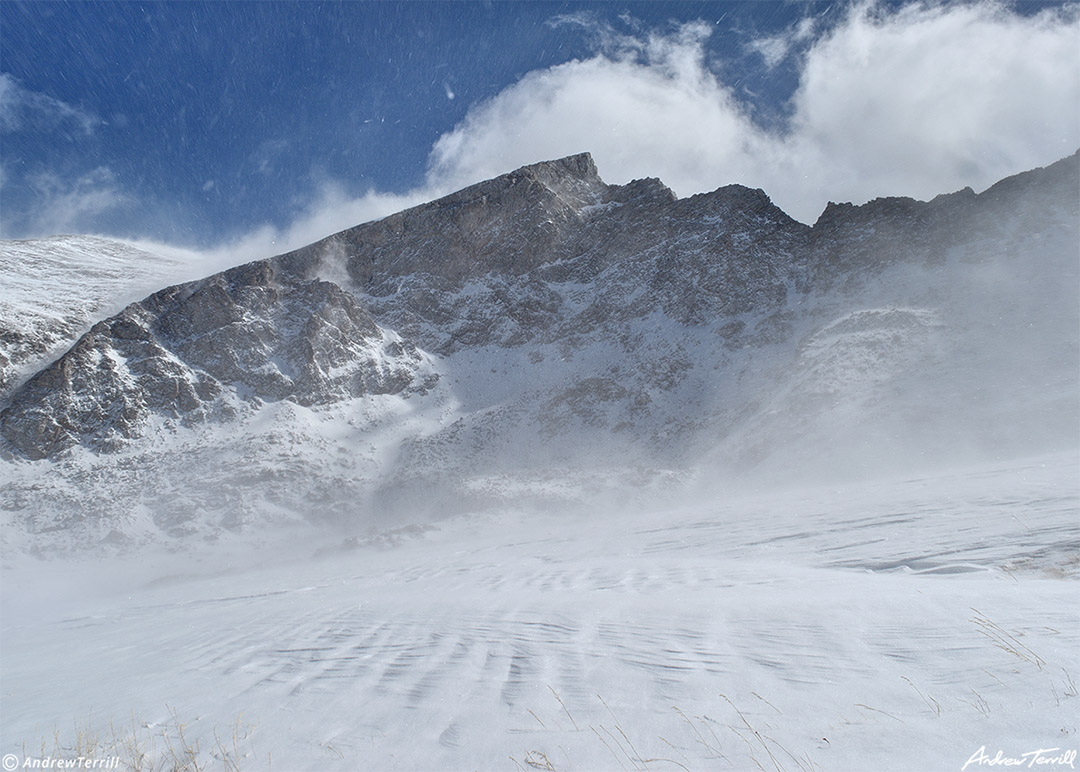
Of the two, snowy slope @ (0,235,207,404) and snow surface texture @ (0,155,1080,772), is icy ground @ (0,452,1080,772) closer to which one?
snow surface texture @ (0,155,1080,772)

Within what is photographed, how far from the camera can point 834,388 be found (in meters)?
33.1

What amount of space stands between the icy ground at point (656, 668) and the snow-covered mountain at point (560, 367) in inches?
756

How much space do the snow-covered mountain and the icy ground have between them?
19210 millimetres

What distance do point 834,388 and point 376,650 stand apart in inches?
1326

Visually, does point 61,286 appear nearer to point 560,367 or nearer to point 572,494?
point 560,367

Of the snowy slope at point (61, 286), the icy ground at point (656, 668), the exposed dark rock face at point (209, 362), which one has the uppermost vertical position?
the snowy slope at point (61, 286)

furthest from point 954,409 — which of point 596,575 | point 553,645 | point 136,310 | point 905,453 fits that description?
point 136,310

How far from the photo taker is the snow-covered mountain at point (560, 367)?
31188 millimetres

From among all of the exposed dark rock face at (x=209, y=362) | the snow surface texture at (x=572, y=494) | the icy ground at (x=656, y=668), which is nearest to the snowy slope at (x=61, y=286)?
the snow surface texture at (x=572, y=494)

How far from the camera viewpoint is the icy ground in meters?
2.53

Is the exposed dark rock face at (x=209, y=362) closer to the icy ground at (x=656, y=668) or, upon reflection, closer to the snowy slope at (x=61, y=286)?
the snowy slope at (x=61, y=286)

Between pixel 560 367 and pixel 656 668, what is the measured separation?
150 ft

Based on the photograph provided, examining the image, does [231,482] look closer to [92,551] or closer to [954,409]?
[92,551]

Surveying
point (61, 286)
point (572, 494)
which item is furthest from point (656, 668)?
point (61, 286)
